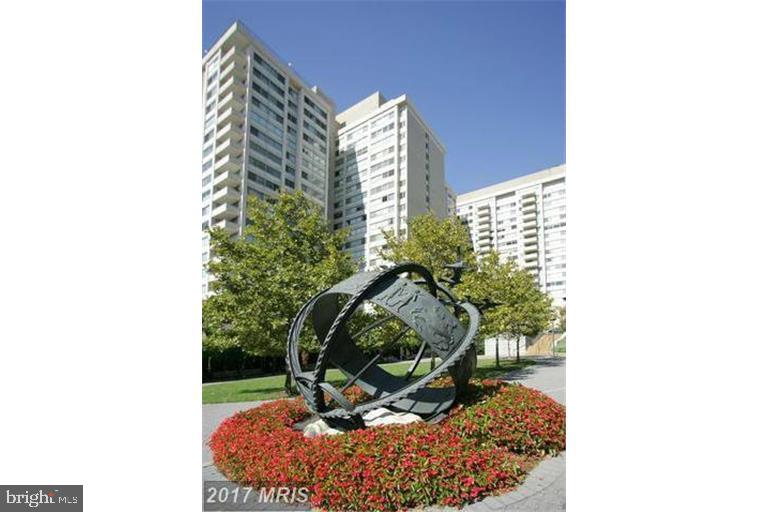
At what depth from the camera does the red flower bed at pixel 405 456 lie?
16.8 feet

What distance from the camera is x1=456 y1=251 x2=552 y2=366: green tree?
15852 millimetres

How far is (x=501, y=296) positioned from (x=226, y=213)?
107 feet

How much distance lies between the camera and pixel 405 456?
17.8ft

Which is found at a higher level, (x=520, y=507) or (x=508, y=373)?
(x=520, y=507)

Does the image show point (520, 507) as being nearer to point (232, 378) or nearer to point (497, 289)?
point (497, 289)

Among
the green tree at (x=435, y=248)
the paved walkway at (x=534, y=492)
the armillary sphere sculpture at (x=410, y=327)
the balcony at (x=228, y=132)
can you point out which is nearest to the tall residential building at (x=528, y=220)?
the balcony at (x=228, y=132)

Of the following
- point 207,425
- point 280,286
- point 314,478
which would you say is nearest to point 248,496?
point 314,478

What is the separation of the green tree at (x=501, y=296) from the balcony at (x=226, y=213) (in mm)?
29487

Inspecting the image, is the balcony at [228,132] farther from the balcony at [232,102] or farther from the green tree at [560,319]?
the green tree at [560,319]

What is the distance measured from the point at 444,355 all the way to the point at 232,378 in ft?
62.1

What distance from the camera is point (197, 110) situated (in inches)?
321

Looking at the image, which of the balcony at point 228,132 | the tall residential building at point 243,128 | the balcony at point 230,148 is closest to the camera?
the tall residential building at point 243,128

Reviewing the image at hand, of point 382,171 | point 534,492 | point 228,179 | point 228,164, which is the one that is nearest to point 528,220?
point 382,171

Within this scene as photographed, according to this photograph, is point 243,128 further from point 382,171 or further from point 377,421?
point 377,421
